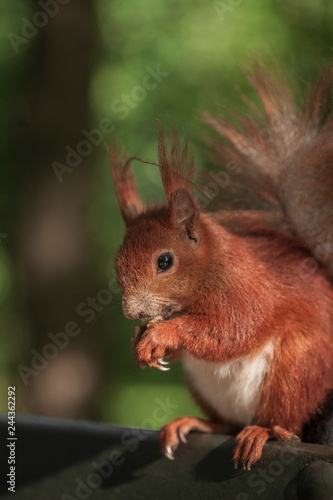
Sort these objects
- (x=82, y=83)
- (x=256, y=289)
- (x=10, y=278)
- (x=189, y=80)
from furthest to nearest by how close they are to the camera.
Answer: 1. (x=10, y=278)
2. (x=189, y=80)
3. (x=82, y=83)
4. (x=256, y=289)

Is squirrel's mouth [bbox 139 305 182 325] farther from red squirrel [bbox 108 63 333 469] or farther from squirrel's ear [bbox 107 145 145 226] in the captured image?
squirrel's ear [bbox 107 145 145 226]

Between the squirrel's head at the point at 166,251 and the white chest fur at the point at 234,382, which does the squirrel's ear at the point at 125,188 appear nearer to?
the squirrel's head at the point at 166,251

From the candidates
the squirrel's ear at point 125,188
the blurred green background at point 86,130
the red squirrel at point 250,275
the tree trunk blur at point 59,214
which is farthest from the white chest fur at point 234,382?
the tree trunk blur at point 59,214

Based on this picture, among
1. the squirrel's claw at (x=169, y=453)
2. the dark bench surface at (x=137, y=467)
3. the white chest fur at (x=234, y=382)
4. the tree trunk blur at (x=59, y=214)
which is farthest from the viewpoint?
the tree trunk blur at (x=59, y=214)

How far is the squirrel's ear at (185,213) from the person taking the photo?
0.85 meters

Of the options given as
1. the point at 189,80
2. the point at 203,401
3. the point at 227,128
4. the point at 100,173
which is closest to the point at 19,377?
the point at 100,173

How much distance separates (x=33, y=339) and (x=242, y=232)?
6.18 ft

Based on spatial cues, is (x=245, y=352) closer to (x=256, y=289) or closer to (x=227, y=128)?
(x=256, y=289)

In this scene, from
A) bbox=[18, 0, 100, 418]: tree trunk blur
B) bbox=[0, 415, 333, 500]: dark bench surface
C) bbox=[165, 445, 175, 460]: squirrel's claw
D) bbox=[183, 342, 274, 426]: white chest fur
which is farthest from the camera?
bbox=[18, 0, 100, 418]: tree trunk blur

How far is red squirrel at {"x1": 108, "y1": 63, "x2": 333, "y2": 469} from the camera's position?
0.84 m

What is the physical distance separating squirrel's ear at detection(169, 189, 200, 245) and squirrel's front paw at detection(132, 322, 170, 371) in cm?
15

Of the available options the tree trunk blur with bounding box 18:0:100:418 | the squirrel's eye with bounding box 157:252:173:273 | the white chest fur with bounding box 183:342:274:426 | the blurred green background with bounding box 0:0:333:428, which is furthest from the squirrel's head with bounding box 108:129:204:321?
the tree trunk blur with bounding box 18:0:100:418

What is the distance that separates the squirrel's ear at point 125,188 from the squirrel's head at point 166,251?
0.02m

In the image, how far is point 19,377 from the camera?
3137 millimetres
